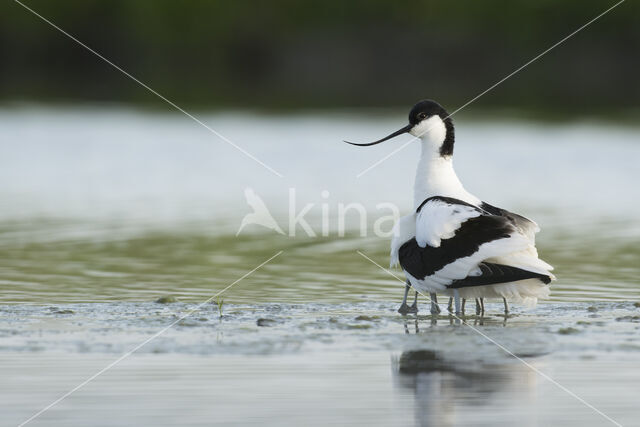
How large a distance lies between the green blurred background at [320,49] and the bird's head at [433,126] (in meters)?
28.4

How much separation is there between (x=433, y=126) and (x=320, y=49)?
54.6m

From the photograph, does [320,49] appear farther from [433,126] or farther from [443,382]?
[443,382]

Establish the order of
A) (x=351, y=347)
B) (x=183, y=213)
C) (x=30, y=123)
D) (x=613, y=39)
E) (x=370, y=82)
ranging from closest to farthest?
(x=351, y=347)
(x=183, y=213)
(x=30, y=123)
(x=370, y=82)
(x=613, y=39)

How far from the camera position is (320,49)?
64.6 m

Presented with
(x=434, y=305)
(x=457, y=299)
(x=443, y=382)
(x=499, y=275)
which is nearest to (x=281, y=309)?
(x=434, y=305)

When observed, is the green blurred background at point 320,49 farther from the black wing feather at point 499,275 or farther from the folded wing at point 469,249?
the black wing feather at point 499,275

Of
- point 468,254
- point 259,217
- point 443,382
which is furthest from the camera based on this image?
point 259,217

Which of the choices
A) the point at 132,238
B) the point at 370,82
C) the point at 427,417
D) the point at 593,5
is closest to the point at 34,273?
the point at 132,238

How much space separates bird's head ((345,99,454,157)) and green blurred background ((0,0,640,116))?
Answer: 2838 cm

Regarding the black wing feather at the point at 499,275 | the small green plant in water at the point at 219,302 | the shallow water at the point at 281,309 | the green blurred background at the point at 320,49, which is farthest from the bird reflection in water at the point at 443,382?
the green blurred background at the point at 320,49

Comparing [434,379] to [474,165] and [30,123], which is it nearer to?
[474,165]

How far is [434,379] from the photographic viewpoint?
23.8 feet

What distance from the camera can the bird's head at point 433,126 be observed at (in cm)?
1041

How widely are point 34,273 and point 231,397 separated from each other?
16.0ft
